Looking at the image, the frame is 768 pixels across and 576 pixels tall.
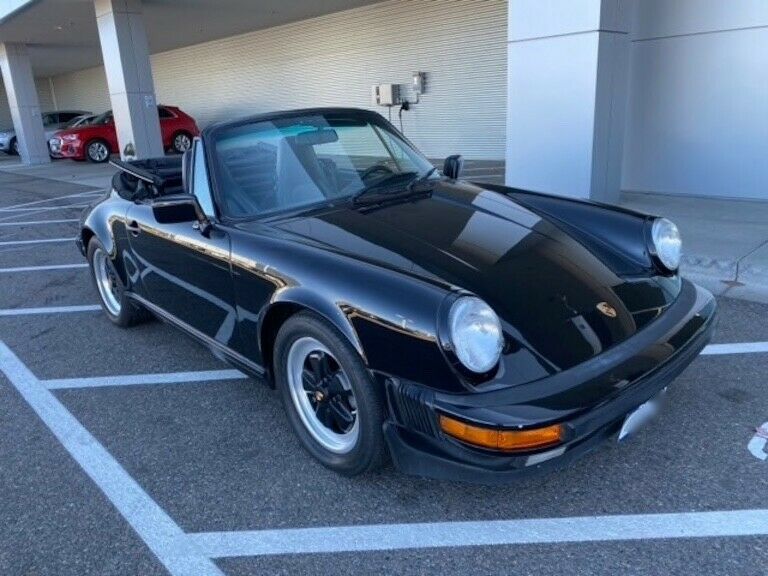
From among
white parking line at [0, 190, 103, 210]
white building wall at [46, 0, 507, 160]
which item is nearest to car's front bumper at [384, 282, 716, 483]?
white parking line at [0, 190, 103, 210]

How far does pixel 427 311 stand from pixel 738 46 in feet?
21.5

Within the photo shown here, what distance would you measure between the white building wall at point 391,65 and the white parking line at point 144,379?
1069 cm

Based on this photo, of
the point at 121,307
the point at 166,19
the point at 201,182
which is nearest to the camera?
the point at 201,182

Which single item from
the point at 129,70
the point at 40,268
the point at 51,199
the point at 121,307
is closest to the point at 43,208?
the point at 51,199

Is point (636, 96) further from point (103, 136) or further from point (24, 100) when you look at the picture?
point (24, 100)

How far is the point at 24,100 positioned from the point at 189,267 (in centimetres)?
2048

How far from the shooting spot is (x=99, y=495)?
258cm

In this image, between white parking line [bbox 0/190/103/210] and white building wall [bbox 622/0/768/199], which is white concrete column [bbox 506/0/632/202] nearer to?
white building wall [bbox 622/0/768/199]

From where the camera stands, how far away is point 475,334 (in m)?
2.07

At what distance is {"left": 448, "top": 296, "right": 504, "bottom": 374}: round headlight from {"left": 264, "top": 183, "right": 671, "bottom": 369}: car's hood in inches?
5.7

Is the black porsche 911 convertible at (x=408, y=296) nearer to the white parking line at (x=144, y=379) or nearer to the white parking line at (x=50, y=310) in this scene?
the white parking line at (x=144, y=379)

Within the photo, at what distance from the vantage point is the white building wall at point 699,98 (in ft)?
22.2

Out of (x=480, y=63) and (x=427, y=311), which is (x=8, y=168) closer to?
(x=480, y=63)

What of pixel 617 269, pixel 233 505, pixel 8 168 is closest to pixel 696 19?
pixel 617 269
